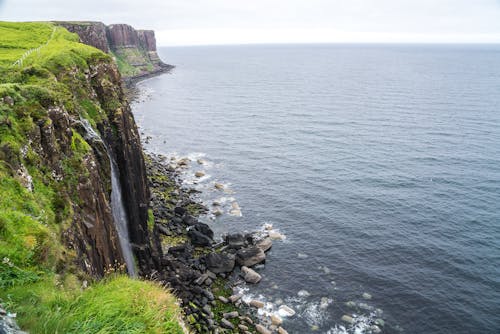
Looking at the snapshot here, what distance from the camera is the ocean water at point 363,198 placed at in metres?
39.2

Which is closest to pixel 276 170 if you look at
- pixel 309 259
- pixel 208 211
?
pixel 208 211

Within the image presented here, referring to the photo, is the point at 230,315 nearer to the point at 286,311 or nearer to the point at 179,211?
the point at 286,311

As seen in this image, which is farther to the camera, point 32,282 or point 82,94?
point 82,94

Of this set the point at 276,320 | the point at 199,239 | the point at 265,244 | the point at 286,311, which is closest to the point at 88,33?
the point at 199,239

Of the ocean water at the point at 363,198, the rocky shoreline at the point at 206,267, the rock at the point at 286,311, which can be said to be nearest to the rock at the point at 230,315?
the rocky shoreline at the point at 206,267

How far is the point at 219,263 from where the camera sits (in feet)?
144

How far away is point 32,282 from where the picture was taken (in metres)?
11.8

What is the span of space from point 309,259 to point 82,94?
107ft

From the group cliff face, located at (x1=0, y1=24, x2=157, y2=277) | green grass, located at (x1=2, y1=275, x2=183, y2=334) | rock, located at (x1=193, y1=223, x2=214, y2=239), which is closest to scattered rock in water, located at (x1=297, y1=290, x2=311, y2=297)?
rock, located at (x1=193, y1=223, x2=214, y2=239)

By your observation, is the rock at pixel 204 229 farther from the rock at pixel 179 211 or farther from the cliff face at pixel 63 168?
the cliff face at pixel 63 168

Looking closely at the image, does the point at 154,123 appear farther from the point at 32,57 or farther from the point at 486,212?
the point at 486,212

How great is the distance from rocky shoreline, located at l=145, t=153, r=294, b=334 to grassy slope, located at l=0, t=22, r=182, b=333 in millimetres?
14112

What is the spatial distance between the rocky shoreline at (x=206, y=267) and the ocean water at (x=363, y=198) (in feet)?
8.02

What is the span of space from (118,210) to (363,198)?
42.1 meters
